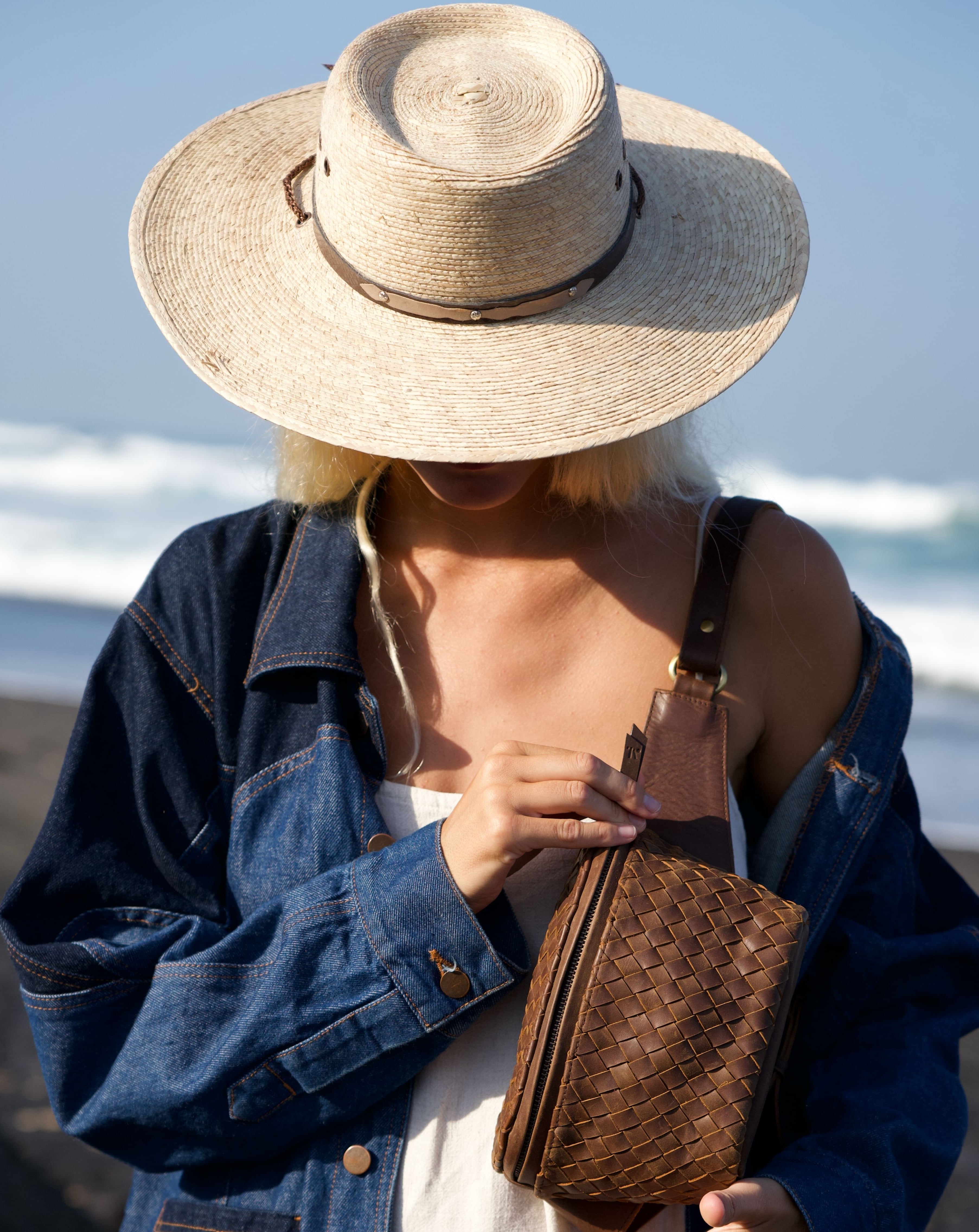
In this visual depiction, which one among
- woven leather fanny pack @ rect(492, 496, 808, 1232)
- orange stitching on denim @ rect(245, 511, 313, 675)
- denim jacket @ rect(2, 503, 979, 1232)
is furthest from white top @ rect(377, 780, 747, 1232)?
orange stitching on denim @ rect(245, 511, 313, 675)

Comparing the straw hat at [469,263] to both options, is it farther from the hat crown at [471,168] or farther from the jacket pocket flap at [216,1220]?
the jacket pocket flap at [216,1220]

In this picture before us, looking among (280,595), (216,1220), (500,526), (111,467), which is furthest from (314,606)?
(111,467)

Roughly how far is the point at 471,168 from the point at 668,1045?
1.04 m

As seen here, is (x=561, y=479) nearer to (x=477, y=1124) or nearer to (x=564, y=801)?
(x=564, y=801)

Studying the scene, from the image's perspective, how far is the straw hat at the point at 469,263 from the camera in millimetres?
1250

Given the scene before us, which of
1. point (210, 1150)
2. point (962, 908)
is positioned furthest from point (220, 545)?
point (962, 908)

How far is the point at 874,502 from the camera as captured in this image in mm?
16484

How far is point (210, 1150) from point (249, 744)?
539 millimetres

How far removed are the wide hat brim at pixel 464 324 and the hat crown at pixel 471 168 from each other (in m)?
0.07

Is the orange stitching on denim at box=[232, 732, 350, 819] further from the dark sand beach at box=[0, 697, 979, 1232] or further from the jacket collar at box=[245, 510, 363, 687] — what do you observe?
the dark sand beach at box=[0, 697, 979, 1232]

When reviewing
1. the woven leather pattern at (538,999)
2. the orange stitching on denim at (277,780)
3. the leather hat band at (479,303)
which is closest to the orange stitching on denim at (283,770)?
the orange stitching on denim at (277,780)

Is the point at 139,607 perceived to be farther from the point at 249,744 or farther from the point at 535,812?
the point at 535,812

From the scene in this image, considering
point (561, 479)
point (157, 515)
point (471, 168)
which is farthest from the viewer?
point (157, 515)

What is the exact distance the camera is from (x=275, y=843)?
1447 millimetres
